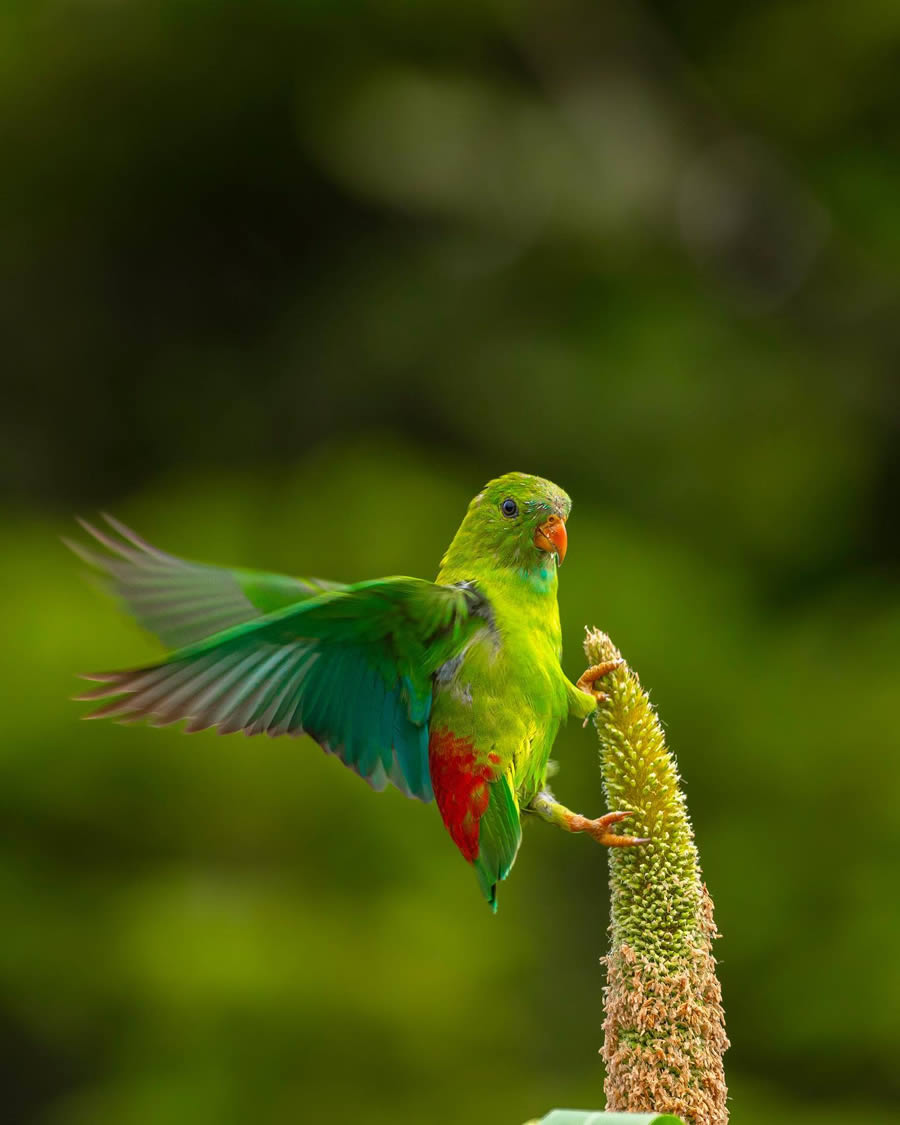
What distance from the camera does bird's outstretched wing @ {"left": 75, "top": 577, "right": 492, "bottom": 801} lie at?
2006 millimetres

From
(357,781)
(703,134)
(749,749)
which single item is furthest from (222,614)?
(703,134)

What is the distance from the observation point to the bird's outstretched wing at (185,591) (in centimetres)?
237

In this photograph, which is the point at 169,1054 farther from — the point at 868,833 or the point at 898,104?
the point at 898,104

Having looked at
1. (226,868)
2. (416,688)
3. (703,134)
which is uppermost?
(703,134)

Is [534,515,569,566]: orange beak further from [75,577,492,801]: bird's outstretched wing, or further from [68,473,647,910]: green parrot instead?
[75,577,492,801]: bird's outstretched wing

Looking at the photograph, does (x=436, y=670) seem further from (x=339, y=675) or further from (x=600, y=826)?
(x=600, y=826)

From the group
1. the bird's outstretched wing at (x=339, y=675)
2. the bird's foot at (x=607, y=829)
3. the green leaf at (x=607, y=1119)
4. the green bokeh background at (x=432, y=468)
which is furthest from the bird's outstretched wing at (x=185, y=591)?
the green bokeh background at (x=432, y=468)

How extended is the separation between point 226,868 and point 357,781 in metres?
0.88

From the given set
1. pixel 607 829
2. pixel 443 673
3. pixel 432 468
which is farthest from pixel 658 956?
pixel 432 468

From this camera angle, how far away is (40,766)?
840 cm

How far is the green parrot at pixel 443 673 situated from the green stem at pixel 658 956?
0.20ft

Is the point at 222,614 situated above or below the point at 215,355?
below

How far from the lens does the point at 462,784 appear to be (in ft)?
7.34

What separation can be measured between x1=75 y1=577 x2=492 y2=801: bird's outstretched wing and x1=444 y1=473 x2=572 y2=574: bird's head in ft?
0.33
